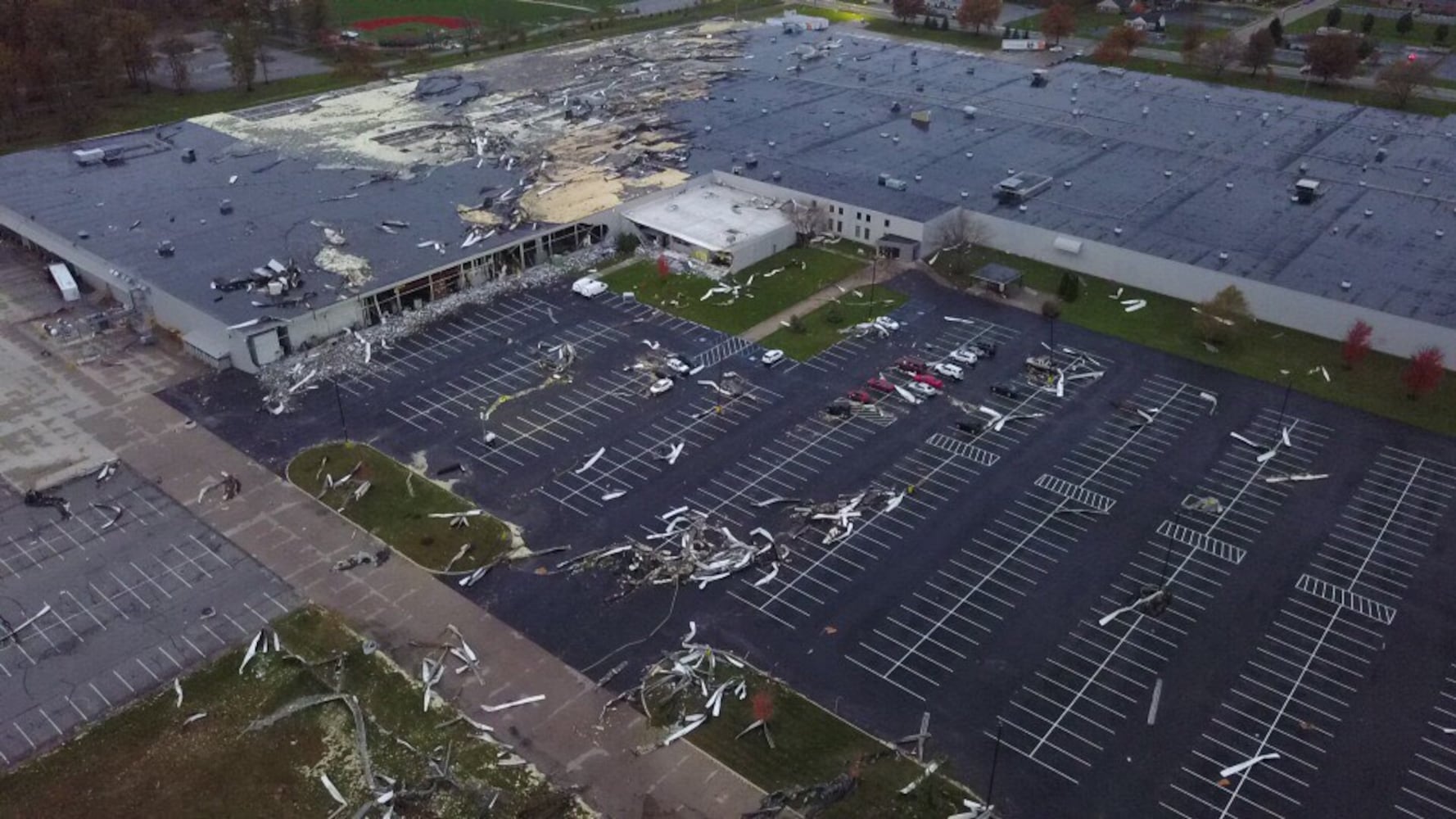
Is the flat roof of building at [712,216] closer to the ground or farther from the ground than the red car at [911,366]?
farther from the ground

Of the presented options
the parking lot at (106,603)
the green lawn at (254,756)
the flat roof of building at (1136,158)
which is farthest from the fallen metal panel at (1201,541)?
the parking lot at (106,603)

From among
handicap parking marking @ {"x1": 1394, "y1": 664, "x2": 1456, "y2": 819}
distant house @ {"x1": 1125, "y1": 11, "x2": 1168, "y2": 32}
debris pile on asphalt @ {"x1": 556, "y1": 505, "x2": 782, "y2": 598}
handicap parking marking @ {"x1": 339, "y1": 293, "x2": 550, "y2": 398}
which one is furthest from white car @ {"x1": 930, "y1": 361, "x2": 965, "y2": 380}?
distant house @ {"x1": 1125, "y1": 11, "x2": 1168, "y2": 32}

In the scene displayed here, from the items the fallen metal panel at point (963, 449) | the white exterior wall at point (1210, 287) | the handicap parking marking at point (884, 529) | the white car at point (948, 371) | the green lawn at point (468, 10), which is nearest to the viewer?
the handicap parking marking at point (884, 529)

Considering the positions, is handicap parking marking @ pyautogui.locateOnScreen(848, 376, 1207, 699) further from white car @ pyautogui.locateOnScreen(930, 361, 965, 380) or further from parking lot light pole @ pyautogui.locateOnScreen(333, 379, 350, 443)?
parking lot light pole @ pyautogui.locateOnScreen(333, 379, 350, 443)

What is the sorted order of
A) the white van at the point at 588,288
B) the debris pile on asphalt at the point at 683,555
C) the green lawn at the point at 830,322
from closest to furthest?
the debris pile on asphalt at the point at 683,555 → the green lawn at the point at 830,322 → the white van at the point at 588,288

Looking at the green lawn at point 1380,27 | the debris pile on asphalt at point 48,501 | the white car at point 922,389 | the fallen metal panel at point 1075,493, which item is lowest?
the green lawn at point 1380,27

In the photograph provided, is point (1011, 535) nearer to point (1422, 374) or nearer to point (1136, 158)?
point (1422, 374)

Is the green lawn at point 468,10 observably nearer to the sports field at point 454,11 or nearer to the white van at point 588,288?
the sports field at point 454,11
